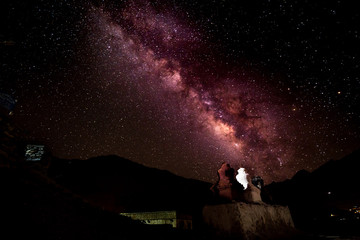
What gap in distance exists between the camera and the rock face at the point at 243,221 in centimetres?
639

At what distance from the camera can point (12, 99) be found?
586 inches

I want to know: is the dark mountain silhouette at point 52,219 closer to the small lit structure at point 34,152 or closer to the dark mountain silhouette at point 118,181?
the small lit structure at point 34,152

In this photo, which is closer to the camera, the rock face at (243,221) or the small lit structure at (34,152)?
the rock face at (243,221)

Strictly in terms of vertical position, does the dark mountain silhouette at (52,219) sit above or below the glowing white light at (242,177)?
below

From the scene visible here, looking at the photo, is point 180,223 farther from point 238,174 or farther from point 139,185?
point 139,185

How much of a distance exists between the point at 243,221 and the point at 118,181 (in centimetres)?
7058

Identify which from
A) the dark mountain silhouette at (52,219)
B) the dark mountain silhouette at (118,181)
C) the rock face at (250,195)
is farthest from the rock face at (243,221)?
the dark mountain silhouette at (118,181)

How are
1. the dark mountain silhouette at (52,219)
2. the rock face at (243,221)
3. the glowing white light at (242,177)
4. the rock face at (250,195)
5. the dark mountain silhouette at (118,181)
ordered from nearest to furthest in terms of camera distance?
1. the dark mountain silhouette at (52,219)
2. the rock face at (243,221)
3. the rock face at (250,195)
4. the glowing white light at (242,177)
5. the dark mountain silhouette at (118,181)

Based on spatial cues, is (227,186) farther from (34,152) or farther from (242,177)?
(34,152)

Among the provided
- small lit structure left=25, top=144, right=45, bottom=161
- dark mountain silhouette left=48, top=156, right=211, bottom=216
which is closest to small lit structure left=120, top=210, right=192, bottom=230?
small lit structure left=25, top=144, right=45, bottom=161

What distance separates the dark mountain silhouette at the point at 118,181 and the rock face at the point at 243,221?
44.8 metres

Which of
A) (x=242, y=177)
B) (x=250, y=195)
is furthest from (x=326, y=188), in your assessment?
(x=250, y=195)

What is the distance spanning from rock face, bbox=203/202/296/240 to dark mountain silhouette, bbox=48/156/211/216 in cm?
4482

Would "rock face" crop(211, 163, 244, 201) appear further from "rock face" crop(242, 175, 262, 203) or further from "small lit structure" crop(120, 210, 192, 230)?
"small lit structure" crop(120, 210, 192, 230)
